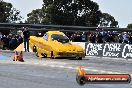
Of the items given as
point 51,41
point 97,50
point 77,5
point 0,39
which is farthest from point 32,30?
point 77,5

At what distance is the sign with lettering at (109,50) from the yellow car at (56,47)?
131 inches

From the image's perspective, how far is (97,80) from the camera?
550 cm

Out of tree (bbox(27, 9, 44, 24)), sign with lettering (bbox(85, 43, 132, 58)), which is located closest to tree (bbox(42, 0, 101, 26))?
tree (bbox(27, 9, 44, 24))

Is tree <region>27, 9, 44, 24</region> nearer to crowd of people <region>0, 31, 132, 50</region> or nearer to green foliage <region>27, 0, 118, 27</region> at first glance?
green foliage <region>27, 0, 118, 27</region>

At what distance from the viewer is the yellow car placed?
23.9m

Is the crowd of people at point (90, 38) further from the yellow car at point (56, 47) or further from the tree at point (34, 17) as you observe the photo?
the tree at point (34, 17)

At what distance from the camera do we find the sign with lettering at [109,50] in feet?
87.1

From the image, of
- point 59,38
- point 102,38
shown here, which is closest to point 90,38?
point 102,38

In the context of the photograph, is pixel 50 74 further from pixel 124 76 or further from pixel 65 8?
pixel 65 8

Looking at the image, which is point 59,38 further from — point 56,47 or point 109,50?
point 109,50

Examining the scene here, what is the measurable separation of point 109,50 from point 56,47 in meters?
4.76

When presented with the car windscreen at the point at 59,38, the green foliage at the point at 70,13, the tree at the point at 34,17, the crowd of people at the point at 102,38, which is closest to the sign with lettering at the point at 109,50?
the crowd of people at the point at 102,38

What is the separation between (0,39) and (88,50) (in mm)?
9172

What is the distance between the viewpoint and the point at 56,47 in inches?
949
